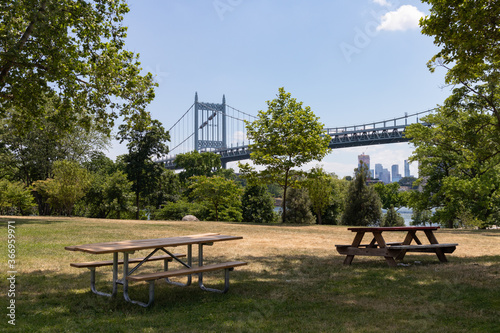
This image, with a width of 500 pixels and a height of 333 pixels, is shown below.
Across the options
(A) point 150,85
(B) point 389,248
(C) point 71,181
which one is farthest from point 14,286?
(C) point 71,181

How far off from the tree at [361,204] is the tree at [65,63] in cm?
2072

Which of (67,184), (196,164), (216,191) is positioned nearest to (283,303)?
(67,184)

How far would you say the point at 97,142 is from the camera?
31.1 metres

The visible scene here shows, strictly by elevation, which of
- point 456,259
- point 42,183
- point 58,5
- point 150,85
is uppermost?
point 58,5

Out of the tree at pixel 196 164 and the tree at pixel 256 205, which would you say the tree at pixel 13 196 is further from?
the tree at pixel 196 164

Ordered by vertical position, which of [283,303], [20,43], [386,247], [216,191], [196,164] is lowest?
[283,303]

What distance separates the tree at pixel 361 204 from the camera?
27547 millimetres

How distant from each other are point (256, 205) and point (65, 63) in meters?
22.9

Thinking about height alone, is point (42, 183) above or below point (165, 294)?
above

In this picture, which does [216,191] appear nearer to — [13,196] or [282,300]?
[13,196]

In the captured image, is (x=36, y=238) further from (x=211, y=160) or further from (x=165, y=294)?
(x=211, y=160)

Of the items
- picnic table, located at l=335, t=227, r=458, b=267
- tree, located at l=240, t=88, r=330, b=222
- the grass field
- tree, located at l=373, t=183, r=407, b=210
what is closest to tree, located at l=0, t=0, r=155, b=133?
the grass field

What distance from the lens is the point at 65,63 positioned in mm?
8398

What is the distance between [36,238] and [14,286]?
17.3ft
